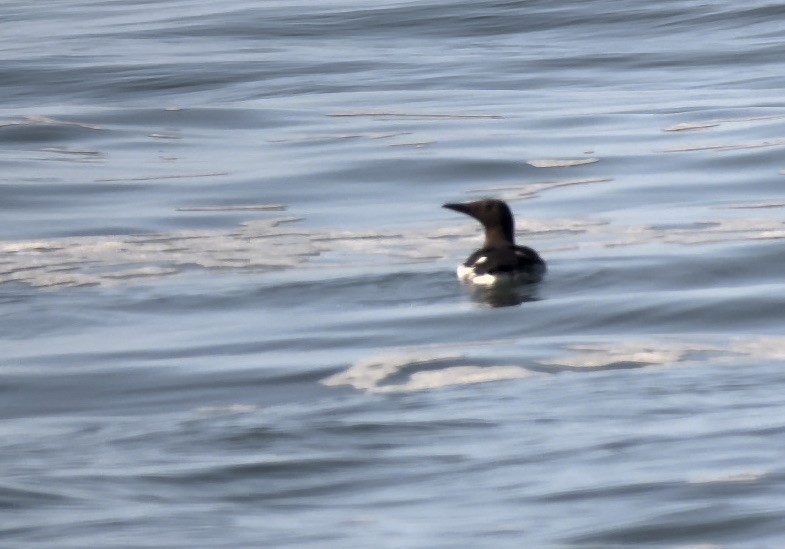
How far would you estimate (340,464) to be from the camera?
23.7 feet

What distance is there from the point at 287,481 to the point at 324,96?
15962mm

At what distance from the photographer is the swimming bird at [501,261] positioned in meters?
11.1

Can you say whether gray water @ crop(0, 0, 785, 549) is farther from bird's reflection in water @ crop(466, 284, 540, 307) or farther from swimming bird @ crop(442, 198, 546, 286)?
swimming bird @ crop(442, 198, 546, 286)

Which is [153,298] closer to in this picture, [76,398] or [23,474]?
[76,398]

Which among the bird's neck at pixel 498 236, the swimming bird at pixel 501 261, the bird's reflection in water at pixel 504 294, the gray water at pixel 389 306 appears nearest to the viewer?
the gray water at pixel 389 306

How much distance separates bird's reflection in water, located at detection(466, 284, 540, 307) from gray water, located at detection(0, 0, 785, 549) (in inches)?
1.1

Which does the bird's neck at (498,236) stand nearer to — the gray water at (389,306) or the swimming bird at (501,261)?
the swimming bird at (501,261)

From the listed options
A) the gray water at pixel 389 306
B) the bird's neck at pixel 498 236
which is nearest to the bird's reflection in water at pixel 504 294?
the gray water at pixel 389 306

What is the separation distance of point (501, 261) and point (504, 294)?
0.27m

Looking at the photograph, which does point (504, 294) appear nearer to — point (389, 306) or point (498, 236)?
point (389, 306)

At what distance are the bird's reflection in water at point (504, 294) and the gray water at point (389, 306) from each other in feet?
0.09

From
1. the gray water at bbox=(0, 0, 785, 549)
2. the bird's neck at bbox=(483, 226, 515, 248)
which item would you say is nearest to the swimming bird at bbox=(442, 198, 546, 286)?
the bird's neck at bbox=(483, 226, 515, 248)

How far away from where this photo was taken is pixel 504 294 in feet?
36.0

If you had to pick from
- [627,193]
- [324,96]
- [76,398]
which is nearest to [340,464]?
[76,398]
